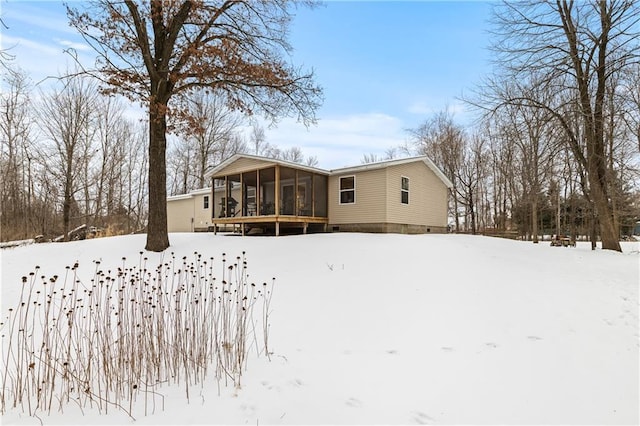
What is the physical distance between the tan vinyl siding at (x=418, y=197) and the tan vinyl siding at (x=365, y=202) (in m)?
0.27

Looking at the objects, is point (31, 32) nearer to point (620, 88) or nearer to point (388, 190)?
point (388, 190)

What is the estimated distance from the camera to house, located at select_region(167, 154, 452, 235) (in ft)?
43.3

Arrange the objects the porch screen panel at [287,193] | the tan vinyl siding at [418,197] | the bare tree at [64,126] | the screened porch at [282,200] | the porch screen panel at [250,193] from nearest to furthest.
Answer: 1. the screened porch at [282,200]
2. the tan vinyl siding at [418,197]
3. the porch screen panel at [250,193]
4. the porch screen panel at [287,193]
5. the bare tree at [64,126]

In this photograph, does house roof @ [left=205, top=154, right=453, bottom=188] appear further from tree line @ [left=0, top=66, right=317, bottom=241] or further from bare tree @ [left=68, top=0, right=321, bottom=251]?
bare tree @ [left=68, top=0, right=321, bottom=251]

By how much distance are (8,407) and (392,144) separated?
29708 mm

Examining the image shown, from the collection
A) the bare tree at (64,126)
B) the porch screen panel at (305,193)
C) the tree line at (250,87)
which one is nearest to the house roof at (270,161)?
the porch screen panel at (305,193)

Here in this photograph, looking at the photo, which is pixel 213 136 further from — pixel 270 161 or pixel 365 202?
pixel 365 202

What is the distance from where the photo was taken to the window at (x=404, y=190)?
14.1 m

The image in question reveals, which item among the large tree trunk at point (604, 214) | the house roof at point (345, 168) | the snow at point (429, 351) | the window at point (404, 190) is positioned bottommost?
the snow at point (429, 351)

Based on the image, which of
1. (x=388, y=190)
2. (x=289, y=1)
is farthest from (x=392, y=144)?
(x=289, y=1)

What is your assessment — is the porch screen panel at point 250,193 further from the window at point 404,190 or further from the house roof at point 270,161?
the window at point 404,190

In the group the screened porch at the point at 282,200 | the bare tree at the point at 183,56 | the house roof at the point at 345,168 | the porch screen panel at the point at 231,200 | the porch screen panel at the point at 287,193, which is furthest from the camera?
the porch screen panel at the point at 287,193

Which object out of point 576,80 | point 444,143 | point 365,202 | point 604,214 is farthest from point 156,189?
point 444,143

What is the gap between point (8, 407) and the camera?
2621mm
